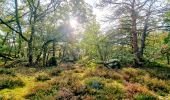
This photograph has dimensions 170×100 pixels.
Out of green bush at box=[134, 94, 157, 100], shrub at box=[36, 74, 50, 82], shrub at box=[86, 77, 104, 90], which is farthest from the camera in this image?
shrub at box=[36, 74, 50, 82]

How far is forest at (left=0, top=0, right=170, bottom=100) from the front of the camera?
14094 millimetres

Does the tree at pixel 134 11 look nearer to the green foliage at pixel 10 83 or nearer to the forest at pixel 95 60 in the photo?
the forest at pixel 95 60

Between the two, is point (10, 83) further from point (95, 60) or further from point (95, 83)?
point (95, 60)

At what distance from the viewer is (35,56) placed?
35.1 meters

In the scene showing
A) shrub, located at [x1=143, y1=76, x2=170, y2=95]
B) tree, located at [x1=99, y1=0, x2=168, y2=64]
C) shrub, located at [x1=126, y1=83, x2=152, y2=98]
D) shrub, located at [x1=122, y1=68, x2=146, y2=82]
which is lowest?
shrub, located at [x1=143, y1=76, x2=170, y2=95]

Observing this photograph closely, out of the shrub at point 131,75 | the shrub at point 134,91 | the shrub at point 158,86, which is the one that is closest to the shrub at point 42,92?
the shrub at point 134,91

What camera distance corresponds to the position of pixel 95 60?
27.2 meters

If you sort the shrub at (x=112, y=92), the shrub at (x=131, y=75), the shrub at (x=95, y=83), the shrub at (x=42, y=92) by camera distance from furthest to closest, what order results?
the shrub at (x=131, y=75), the shrub at (x=95, y=83), the shrub at (x=42, y=92), the shrub at (x=112, y=92)

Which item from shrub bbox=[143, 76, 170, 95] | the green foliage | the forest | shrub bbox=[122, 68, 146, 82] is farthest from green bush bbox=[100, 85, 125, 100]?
the green foliage

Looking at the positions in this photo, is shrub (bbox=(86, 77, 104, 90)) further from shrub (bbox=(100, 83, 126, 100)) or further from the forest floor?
shrub (bbox=(100, 83, 126, 100))

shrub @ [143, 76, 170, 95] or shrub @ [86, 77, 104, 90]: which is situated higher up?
shrub @ [86, 77, 104, 90]

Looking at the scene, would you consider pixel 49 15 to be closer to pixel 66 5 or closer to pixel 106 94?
pixel 66 5

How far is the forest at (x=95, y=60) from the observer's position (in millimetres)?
14094

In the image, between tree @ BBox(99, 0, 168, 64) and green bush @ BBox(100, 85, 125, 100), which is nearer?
green bush @ BBox(100, 85, 125, 100)
